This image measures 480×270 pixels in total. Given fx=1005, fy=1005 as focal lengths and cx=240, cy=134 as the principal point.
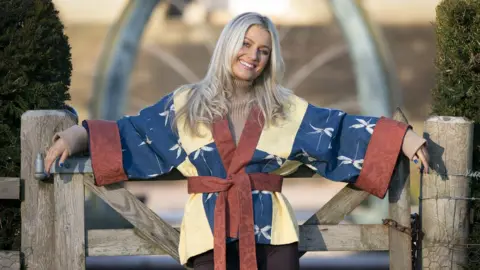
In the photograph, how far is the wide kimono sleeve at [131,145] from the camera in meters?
3.80

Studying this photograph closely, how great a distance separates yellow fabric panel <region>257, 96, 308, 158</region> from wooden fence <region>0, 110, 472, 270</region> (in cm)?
25

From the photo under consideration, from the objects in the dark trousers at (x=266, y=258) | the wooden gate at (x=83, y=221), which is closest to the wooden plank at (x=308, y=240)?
the wooden gate at (x=83, y=221)

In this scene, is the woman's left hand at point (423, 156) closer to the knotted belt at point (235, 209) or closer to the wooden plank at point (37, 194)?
the knotted belt at point (235, 209)

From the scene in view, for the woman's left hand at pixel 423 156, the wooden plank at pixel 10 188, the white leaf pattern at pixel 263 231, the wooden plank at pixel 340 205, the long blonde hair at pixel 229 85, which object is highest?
the long blonde hair at pixel 229 85

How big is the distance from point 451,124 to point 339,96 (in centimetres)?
460

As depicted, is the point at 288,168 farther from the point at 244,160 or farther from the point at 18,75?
the point at 18,75

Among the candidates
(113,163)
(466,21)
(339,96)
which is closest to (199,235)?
(113,163)

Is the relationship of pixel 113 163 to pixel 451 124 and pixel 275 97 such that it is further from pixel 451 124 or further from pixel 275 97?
pixel 451 124

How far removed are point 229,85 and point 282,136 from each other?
10.7 inches

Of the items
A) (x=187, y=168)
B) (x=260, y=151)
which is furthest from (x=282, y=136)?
(x=187, y=168)

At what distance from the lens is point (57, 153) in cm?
369

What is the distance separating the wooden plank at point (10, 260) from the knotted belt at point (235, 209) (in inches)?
32.3

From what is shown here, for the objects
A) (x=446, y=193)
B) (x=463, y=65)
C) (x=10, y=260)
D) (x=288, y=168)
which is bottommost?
(x=10, y=260)

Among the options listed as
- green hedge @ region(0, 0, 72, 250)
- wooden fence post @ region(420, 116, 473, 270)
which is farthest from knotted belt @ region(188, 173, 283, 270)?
green hedge @ region(0, 0, 72, 250)
